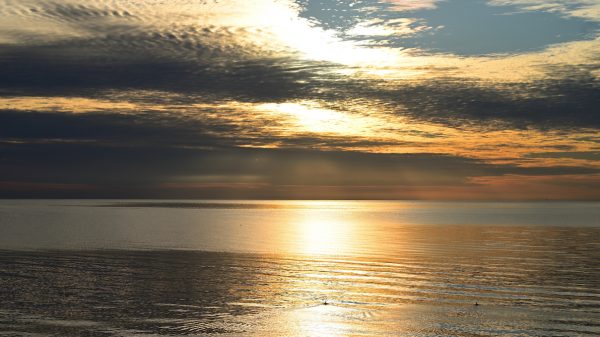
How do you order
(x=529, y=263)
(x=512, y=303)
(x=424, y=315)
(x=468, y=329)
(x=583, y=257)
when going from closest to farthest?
(x=468, y=329) < (x=424, y=315) < (x=512, y=303) < (x=529, y=263) < (x=583, y=257)

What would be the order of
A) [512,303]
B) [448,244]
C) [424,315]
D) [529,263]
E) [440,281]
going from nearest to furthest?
[424,315], [512,303], [440,281], [529,263], [448,244]

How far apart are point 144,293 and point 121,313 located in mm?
6132

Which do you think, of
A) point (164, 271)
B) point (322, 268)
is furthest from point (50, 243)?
point (322, 268)

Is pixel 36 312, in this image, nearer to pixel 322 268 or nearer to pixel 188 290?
pixel 188 290

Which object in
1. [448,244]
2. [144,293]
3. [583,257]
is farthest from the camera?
[448,244]

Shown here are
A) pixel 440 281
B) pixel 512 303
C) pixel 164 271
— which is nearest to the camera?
pixel 512 303

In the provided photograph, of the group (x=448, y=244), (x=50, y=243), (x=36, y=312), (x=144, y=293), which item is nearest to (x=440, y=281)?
(x=144, y=293)

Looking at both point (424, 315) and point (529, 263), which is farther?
point (529, 263)

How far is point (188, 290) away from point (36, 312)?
974cm

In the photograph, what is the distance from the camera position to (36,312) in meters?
34.2

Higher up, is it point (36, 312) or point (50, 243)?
point (36, 312)

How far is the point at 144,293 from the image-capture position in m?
40.1

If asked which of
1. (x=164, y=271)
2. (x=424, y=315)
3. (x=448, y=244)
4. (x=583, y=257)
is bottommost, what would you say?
(x=448, y=244)

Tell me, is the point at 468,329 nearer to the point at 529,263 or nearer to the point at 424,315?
the point at 424,315
